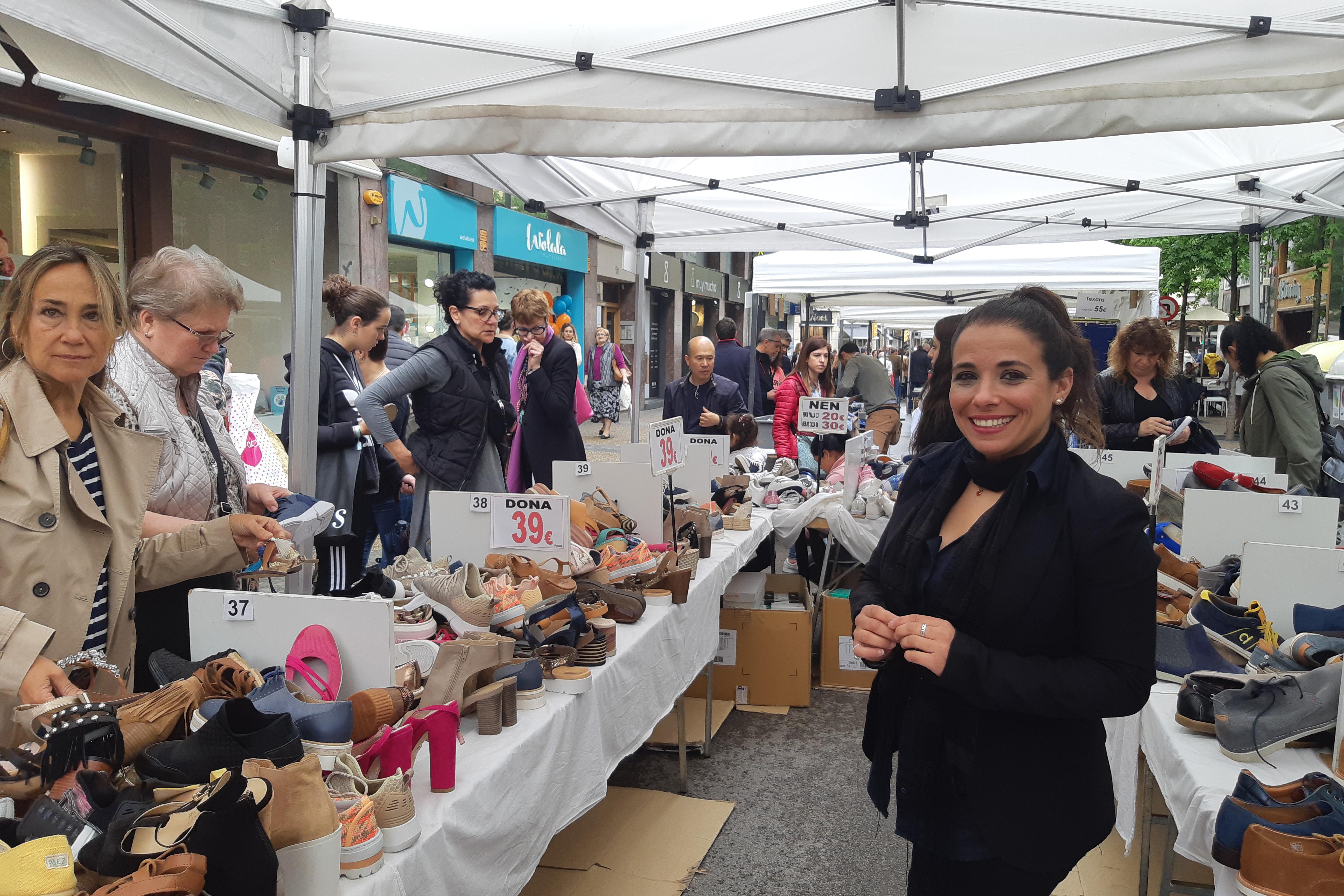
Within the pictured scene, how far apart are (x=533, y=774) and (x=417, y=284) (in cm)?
1004

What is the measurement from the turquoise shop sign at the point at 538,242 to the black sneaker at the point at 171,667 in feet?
38.2

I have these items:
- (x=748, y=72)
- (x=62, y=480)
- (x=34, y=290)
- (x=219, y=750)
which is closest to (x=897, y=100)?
(x=748, y=72)

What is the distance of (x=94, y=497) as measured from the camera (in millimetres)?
1975

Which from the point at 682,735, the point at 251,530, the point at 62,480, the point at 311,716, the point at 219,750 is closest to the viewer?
the point at 219,750

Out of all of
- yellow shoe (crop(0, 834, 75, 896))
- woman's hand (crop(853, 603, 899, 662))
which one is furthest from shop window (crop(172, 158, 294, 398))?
woman's hand (crop(853, 603, 899, 662))

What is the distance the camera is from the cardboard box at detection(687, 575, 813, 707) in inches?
183

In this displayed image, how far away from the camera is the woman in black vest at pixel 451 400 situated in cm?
430

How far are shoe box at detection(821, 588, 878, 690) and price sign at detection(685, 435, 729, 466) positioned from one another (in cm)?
93

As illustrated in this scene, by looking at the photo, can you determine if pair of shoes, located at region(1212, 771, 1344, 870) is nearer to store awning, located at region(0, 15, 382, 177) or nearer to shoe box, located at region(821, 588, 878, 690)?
shoe box, located at region(821, 588, 878, 690)

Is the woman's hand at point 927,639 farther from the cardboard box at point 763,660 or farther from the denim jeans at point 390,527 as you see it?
the denim jeans at point 390,527

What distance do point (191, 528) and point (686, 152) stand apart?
201cm

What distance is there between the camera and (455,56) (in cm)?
334

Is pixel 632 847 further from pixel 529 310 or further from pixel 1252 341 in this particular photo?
pixel 1252 341

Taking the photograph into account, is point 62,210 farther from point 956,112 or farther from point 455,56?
point 956,112
